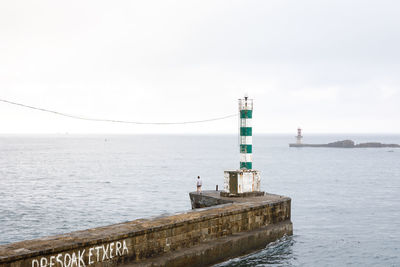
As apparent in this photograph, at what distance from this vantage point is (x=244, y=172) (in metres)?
19.6

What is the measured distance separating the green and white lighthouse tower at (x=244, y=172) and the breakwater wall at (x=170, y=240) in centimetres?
103

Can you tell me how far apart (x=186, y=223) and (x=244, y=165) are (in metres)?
7.01

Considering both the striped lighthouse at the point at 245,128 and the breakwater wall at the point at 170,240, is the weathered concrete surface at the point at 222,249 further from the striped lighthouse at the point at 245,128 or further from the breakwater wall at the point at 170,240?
the striped lighthouse at the point at 245,128

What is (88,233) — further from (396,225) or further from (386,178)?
(386,178)

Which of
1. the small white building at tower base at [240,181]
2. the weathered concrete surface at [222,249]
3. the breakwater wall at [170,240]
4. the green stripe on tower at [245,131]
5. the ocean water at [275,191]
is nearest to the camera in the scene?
the breakwater wall at [170,240]

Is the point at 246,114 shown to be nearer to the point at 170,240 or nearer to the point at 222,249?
the point at 222,249

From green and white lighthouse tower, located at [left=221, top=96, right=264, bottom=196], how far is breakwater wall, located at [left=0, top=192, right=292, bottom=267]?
1027 mm

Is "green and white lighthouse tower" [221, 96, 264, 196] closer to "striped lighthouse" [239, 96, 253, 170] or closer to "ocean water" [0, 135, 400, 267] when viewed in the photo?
"striped lighthouse" [239, 96, 253, 170]

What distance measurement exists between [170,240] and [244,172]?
279 inches

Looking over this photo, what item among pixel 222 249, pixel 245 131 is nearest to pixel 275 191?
pixel 245 131

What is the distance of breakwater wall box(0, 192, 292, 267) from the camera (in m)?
10.6

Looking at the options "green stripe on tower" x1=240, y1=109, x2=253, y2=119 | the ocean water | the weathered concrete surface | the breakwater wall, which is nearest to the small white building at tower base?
the breakwater wall

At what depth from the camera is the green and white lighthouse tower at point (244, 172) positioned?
19594 millimetres

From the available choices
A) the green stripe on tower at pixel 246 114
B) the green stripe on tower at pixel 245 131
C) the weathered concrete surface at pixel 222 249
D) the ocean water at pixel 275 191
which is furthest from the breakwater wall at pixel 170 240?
the green stripe on tower at pixel 246 114
